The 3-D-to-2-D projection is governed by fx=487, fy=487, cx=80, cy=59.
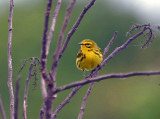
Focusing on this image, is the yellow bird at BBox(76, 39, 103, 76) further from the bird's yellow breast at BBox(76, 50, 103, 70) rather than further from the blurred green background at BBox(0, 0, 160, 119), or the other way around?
the blurred green background at BBox(0, 0, 160, 119)

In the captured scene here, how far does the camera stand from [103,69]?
4162 cm

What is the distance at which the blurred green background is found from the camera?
3105 centimetres

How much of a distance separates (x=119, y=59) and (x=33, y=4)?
42.0ft

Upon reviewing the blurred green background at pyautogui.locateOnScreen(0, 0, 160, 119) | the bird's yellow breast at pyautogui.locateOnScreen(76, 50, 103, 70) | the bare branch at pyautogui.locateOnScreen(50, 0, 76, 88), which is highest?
the blurred green background at pyautogui.locateOnScreen(0, 0, 160, 119)

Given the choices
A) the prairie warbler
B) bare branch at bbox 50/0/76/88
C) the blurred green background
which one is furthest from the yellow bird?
the blurred green background

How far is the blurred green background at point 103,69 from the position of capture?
31050 millimetres

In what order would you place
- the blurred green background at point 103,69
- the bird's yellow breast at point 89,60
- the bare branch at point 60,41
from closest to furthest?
1. the bare branch at point 60,41
2. the bird's yellow breast at point 89,60
3. the blurred green background at point 103,69

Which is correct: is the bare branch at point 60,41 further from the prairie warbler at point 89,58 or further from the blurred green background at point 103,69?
the blurred green background at point 103,69

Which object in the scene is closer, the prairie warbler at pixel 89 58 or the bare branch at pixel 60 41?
the bare branch at pixel 60 41

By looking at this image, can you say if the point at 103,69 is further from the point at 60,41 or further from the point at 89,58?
the point at 60,41

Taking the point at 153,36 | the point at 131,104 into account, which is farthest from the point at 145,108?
the point at 153,36

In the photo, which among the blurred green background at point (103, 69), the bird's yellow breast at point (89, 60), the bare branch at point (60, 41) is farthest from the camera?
the blurred green background at point (103, 69)

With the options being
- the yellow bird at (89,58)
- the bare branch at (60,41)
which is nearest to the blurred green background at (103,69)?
the yellow bird at (89,58)

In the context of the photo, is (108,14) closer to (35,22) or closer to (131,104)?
(35,22)
